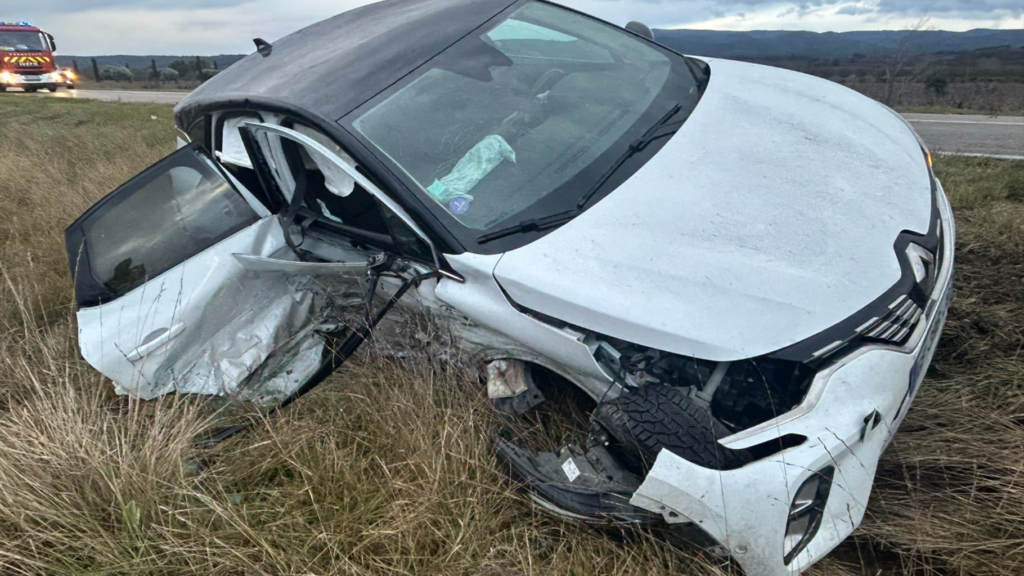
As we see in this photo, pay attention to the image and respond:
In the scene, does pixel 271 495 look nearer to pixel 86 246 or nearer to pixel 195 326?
pixel 195 326

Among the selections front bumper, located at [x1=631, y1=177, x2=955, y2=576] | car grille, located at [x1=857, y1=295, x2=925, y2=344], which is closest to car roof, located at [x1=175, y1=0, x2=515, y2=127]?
front bumper, located at [x1=631, y1=177, x2=955, y2=576]

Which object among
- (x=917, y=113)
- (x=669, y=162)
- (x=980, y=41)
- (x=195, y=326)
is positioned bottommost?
(x=980, y=41)

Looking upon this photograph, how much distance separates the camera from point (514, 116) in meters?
2.61

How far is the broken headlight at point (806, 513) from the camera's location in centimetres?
169

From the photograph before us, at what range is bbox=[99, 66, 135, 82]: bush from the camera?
113 ft

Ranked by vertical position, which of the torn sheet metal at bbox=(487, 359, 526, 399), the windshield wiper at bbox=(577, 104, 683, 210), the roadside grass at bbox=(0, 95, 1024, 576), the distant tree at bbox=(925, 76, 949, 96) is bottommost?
the distant tree at bbox=(925, 76, 949, 96)

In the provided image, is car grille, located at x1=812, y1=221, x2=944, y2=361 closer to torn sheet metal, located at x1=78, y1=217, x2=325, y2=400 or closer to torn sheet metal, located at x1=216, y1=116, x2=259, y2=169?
torn sheet metal, located at x1=78, y1=217, x2=325, y2=400

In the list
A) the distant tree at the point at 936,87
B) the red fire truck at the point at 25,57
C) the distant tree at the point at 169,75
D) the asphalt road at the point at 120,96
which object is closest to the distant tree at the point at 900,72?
the distant tree at the point at 936,87

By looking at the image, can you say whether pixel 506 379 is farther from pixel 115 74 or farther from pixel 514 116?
pixel 115 74

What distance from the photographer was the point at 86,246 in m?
2.84

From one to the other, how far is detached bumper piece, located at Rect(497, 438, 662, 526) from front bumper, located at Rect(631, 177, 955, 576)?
15 cm

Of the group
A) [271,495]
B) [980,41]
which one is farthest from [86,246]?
[980,41]

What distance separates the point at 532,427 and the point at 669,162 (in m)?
1.06

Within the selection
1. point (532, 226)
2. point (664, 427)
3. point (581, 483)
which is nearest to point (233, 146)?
point (532, 226)
